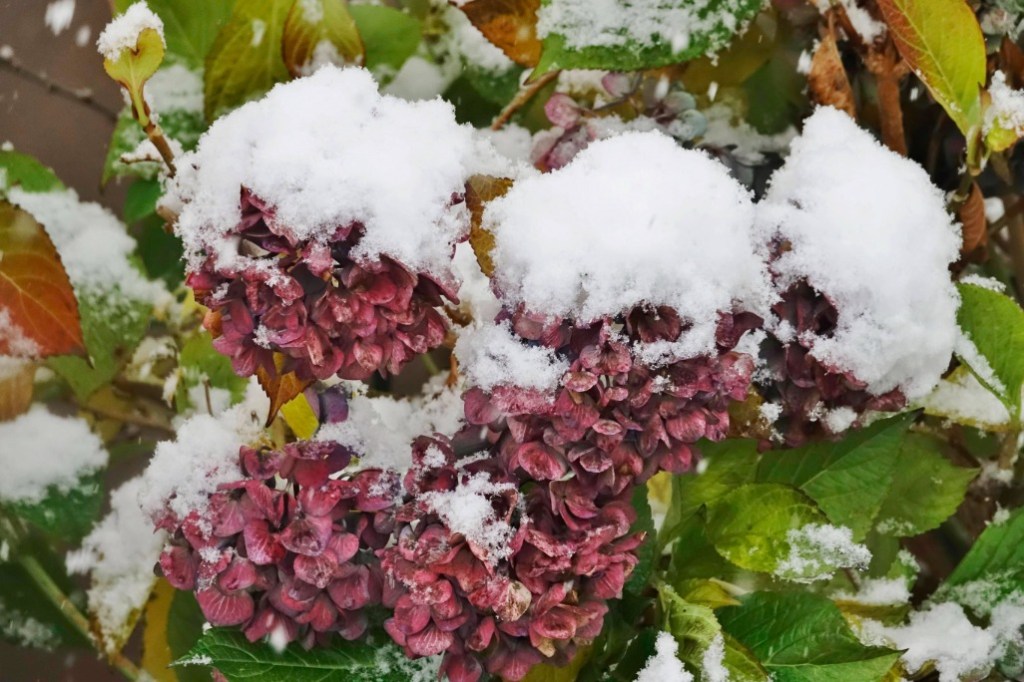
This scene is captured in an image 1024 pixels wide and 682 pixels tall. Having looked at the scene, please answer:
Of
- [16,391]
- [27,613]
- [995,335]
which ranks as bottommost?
[27,613]

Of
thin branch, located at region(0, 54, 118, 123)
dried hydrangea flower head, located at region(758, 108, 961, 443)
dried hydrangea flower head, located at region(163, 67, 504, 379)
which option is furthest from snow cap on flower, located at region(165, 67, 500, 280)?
thin branch, located at region(0, 54, 118, 123)

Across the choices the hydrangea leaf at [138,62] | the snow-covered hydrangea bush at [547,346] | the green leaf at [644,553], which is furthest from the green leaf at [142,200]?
the green leaf at [644,553]

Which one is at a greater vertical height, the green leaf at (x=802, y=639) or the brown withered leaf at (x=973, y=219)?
the brown withered leaf at (x=973, y=219)

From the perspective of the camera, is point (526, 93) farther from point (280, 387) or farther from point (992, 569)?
point (992, 569)

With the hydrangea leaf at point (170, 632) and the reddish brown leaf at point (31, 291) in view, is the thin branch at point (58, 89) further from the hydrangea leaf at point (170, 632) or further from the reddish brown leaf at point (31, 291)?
the hydrangea leaf at point (170, 632)

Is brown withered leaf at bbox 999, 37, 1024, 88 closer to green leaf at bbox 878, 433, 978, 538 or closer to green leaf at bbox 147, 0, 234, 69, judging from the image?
green leaf at bbox 878, 433, 978, 538

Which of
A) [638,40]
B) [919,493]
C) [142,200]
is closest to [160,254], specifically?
[142,200]
